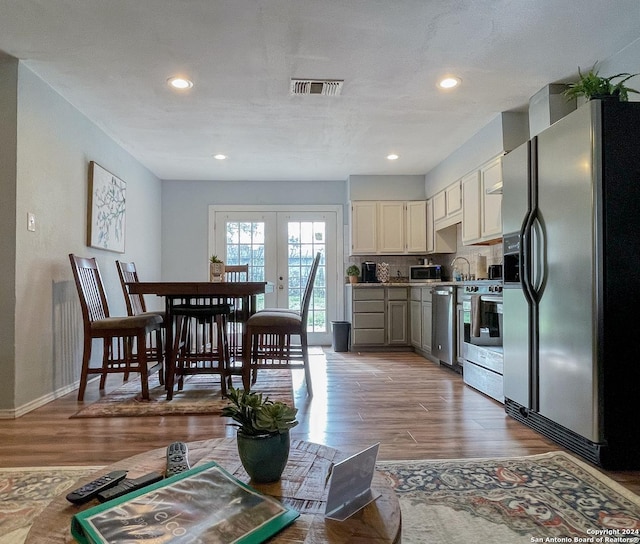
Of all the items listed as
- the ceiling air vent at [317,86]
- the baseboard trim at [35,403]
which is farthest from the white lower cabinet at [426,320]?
the baseboard trim at [35,403]

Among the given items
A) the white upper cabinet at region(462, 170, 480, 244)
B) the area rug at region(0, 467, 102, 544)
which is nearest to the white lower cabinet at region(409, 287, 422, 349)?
the white upper cabinet at region(462, 170, 480, 244)

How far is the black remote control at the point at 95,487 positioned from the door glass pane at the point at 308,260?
542 cm

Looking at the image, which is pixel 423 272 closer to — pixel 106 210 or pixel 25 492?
pixel 106 210

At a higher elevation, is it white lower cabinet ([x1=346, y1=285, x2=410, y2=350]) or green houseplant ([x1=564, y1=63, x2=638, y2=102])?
green houseplant ([x1=564, y1=63, x2=638, y2=102])

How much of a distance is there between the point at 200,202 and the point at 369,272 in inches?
104

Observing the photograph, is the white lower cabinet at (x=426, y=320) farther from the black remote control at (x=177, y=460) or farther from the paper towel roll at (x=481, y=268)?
the black remote control at (x=177, y=460)

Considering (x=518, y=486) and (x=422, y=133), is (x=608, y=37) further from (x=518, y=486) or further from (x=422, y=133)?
(x=518, y=486)

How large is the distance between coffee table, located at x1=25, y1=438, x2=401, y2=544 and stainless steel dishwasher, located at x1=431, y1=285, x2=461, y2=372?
10.9ft

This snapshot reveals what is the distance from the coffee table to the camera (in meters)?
0.81

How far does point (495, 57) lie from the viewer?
2.92 meters

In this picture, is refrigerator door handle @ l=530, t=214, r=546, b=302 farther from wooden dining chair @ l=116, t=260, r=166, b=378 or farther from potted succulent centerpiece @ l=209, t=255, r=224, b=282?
wooden dining chair @ l=116, t=260, r=166, b=378

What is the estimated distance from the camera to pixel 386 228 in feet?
19.9

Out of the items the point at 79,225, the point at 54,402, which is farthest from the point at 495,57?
the point at 54,402

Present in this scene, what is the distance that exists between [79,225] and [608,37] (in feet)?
13.5
